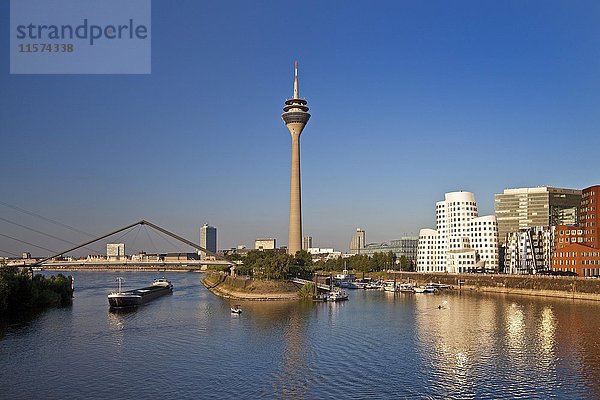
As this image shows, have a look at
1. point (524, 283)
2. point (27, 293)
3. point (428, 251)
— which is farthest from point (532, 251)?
point (27, 293)

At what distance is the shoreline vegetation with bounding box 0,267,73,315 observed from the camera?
40.1m

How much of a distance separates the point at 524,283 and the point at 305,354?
128 ft

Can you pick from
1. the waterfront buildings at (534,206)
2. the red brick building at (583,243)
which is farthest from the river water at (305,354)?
the waterfront buildings at (534,206)

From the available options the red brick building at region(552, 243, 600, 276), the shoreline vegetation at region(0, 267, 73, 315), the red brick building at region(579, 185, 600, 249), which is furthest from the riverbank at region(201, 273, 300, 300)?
the red brick building at region(579, 185, 600, 249)

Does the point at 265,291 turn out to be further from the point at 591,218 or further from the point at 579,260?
the point at 591,218

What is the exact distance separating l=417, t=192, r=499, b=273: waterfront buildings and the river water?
3684 cm

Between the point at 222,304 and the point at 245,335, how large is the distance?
19695mm

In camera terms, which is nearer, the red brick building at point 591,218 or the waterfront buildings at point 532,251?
the red brick building at point 591,218

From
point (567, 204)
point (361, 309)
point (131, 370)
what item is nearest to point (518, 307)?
point (361, 309)

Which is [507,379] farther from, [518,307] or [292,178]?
[292,178]

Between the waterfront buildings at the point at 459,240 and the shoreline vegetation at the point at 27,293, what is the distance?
171ft

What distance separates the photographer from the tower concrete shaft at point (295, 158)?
304ft

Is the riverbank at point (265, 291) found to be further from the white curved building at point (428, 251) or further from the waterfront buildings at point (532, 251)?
the white curved building at point (428, 251)

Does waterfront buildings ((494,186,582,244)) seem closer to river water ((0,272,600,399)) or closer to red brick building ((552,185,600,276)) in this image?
red brick building ((552,185,600,276))
